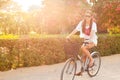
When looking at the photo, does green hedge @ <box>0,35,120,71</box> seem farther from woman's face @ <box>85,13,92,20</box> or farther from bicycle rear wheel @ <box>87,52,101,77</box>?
woman's face @ <box>85,13,92,20</box>

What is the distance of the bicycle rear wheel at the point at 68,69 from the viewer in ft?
26.3

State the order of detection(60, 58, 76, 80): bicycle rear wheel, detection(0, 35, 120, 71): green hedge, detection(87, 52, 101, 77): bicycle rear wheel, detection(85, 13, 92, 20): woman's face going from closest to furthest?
1. detection(60, 58, 76, 80): bicycle rear wheel
2. detection(85, 13, 92, 20): woman's face
3. detection(87, 52, 101, 77): bicycle rear wheel
4. detection(0, 35, 120, 71): green hedge

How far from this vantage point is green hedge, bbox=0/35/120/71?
424 inches

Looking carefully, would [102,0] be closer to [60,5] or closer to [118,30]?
[118,30]

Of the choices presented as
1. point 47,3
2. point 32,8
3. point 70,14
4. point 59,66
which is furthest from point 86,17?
point 32,8

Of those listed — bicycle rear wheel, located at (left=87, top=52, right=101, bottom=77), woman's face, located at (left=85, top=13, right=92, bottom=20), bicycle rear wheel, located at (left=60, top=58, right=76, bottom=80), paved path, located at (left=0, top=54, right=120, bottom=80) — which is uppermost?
woman's face, located at (left=85, top=13, right=92, bottom=20)

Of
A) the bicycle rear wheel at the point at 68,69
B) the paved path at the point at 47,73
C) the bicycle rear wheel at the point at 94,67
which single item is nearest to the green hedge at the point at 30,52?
the paved path at the point at 47,73

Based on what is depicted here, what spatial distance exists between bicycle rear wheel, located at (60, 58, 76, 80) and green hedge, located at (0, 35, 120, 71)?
10.5ft

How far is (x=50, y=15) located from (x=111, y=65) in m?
17.6

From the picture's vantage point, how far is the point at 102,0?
21.6 meters

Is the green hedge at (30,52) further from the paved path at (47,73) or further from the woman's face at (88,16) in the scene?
the woman's face at (88,16)

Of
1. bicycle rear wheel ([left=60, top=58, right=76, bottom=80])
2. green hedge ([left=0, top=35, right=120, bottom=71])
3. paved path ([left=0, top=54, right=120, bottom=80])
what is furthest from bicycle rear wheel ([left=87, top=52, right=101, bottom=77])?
green hedge ([left=0, top=35, right=120, bottom=71])

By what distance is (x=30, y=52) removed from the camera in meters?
11.4

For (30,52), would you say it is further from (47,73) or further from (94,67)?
(94,67)
